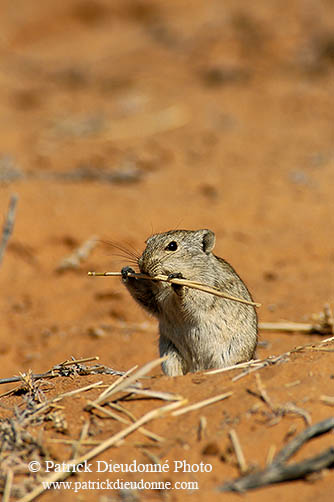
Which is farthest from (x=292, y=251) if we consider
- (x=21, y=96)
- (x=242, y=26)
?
(x=242, y=26)

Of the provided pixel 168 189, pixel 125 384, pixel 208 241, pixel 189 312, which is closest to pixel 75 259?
pixel 168 189

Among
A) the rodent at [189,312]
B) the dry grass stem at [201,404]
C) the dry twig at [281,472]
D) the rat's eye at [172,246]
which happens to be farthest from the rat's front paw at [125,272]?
the dry twig at [281,472]

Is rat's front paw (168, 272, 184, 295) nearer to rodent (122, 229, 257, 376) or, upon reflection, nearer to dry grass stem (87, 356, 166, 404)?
rodent (122, 229, 257, 376)

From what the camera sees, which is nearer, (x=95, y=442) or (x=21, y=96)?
(x=95, y=442)

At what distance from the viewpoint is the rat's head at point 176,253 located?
457 centimetres

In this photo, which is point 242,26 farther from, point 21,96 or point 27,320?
point 27,320

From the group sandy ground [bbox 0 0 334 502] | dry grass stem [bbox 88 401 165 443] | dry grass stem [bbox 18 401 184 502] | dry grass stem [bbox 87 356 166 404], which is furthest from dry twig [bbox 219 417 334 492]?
dry grass stem [bbox 87 356 166 404]

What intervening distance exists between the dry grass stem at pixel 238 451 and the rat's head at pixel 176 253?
1490 mm

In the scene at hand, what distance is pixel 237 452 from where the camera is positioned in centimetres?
318

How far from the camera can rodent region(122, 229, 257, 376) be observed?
4621 millimetres

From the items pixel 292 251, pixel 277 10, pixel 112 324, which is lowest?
pixel 112 324

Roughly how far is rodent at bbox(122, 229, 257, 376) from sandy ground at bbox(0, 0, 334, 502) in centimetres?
72

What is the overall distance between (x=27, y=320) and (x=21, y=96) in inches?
303

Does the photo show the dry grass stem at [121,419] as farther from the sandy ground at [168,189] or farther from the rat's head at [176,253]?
the rat's head at [176,253]
